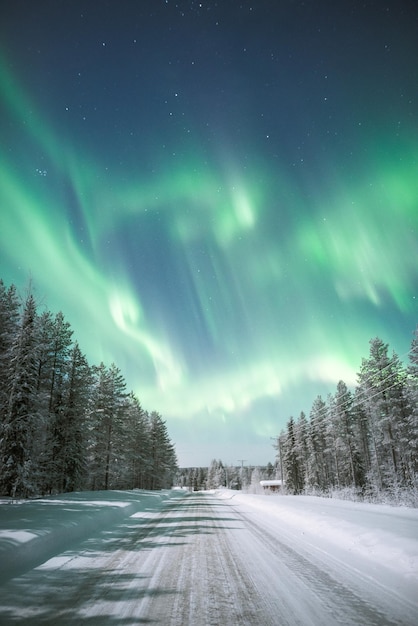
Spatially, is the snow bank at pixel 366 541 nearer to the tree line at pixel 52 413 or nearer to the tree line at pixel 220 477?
the tree line at pixel 52 413

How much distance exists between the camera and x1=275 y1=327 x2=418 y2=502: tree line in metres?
32.9

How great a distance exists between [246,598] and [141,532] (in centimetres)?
668

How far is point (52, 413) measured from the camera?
2725 cm

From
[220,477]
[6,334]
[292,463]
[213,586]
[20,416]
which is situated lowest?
[220,477]

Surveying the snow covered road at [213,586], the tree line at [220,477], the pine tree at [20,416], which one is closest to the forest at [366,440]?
the snow covered road at [213,586]

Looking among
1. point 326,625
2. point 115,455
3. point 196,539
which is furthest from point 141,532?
point 115,455

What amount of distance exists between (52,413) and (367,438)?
43467 mm

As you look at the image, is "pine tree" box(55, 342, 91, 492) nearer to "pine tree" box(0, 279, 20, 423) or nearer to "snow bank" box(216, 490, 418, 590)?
"pine tree" box(0, 279, 20, 423)

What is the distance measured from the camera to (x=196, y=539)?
8664mm

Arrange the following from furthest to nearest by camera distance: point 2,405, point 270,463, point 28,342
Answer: point 270,463 < point 28,342 < point 2,405

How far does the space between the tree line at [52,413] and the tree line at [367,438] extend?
22748 millimetres

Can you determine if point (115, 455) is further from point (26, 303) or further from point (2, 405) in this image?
point (26, 303)

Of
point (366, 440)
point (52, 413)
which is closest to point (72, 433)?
point (52, 413)

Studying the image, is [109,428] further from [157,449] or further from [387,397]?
[387,397]
